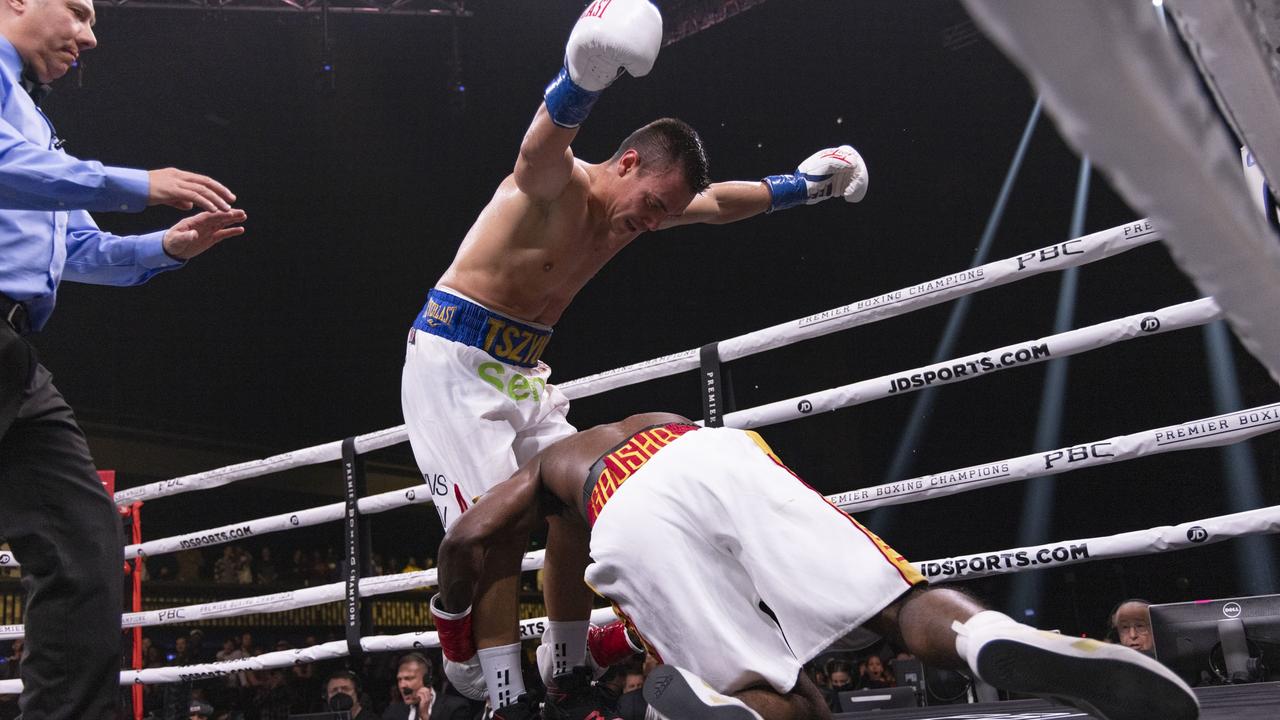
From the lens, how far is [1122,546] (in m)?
2.11

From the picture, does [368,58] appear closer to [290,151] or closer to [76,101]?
[290,151]

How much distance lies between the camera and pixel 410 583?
3068mm

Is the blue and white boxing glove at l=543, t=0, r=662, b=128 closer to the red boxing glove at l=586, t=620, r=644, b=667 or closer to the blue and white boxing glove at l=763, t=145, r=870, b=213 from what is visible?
the blue and white boxing glove at l=763, t=145, r=870, b=213

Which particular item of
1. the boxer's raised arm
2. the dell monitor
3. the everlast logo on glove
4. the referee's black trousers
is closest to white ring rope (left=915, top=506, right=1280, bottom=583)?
the dell monitor

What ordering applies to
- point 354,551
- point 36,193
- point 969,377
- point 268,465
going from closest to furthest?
point 36,193 → point 969,377 → point 354,551 → point 268,465

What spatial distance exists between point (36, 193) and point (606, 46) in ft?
3.10

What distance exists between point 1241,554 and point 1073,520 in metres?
1.30

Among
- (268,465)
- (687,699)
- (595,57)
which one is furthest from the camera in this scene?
(268,465)

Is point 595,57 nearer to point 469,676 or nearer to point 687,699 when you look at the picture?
point 687,699

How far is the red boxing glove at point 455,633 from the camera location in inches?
71.2

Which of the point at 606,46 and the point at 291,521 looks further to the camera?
the point at 291,521

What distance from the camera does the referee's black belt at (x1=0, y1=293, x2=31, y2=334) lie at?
5.29 feet

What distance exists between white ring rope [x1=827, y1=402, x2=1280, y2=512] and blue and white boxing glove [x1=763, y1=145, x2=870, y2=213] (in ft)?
2.57

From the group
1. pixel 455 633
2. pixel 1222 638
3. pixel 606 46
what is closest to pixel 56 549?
pixel 455 633
